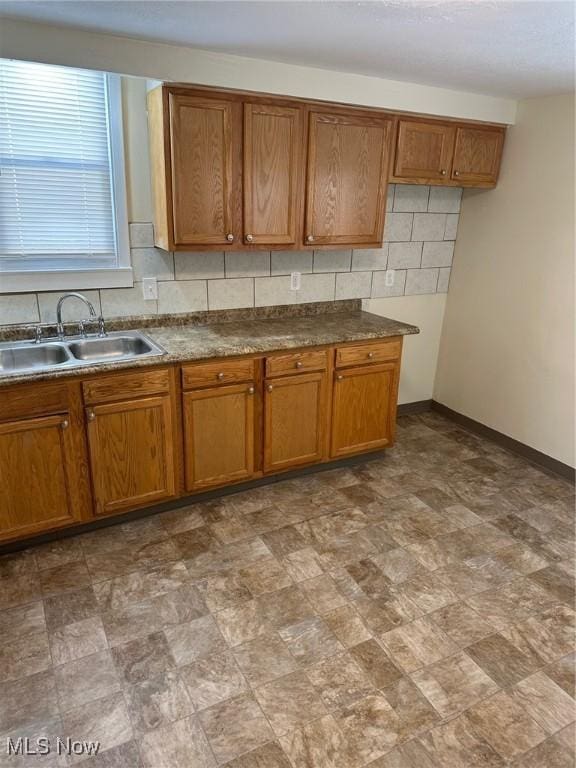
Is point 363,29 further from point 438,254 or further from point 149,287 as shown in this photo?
point 438,254

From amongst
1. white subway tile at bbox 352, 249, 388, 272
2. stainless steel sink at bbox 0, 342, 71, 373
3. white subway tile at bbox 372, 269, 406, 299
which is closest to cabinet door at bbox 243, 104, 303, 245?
white subway tile at bbox 352, 249, 388, 272

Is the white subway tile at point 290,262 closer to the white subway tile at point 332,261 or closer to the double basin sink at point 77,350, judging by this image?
the white subway tile at point 332,261

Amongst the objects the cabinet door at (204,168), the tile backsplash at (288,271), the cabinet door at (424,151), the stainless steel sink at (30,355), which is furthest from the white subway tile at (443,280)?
the stainless steel sink at (30,355)

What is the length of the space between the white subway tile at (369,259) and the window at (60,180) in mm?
1506

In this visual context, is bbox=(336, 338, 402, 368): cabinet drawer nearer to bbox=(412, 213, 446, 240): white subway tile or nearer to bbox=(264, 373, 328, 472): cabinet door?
bbox=(264, 373, 328, 472): cabinet door

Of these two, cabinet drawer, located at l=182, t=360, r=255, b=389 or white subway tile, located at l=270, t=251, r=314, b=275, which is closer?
cabinet drawer, located at l=182, t=360, r=255, b=389

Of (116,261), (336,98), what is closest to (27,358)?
(116,261)

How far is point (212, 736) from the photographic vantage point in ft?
5.33

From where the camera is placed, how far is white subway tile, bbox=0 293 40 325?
2553 millimetres

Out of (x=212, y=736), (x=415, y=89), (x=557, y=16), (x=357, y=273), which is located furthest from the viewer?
(x=357, y=273)

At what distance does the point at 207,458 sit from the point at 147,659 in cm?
106

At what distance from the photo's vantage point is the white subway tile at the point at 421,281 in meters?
3.76

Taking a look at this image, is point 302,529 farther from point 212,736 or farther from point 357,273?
point 357,273

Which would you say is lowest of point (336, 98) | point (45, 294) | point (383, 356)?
point (383, 356)
